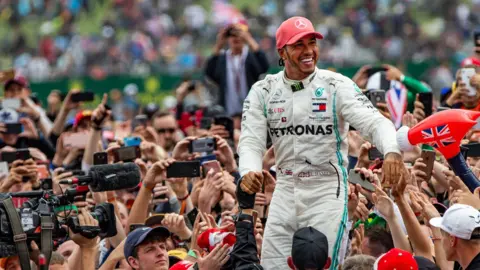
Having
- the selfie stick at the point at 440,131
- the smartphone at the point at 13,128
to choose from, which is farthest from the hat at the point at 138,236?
the smartphone at the point at 13,128

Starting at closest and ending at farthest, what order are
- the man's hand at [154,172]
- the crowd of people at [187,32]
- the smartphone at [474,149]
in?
1. the smartphone at [474,149]
2. the man's hand at [154,172]
3. the crowd of people at [187,32]

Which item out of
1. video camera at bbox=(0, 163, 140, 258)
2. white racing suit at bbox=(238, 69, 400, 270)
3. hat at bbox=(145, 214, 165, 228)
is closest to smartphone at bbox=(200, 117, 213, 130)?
hat at bbox=(145, 214, 165, 228)

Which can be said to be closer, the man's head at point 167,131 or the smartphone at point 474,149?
the smartphone at point 474,149

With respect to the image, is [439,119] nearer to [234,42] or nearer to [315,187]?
[315,187]

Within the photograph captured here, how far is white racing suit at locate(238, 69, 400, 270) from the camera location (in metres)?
7.50

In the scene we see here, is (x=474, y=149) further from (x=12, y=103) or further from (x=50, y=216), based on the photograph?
(x=12, y=103)

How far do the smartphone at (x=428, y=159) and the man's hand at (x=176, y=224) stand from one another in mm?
1792

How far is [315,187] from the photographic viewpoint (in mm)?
7617

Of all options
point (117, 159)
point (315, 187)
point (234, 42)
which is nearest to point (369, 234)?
point (315, 187)

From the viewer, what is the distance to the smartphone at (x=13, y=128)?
1224 cm

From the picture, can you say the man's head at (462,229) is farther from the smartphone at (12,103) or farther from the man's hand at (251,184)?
the smartphone at (12,103)

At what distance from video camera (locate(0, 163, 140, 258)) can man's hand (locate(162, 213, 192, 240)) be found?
0.53 meters

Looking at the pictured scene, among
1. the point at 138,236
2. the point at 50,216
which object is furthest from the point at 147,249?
the point at 50,216

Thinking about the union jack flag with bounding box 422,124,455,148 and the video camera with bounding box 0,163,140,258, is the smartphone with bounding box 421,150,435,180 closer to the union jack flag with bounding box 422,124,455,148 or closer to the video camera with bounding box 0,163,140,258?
the union jack flag with bounding box 422,124,455,148
